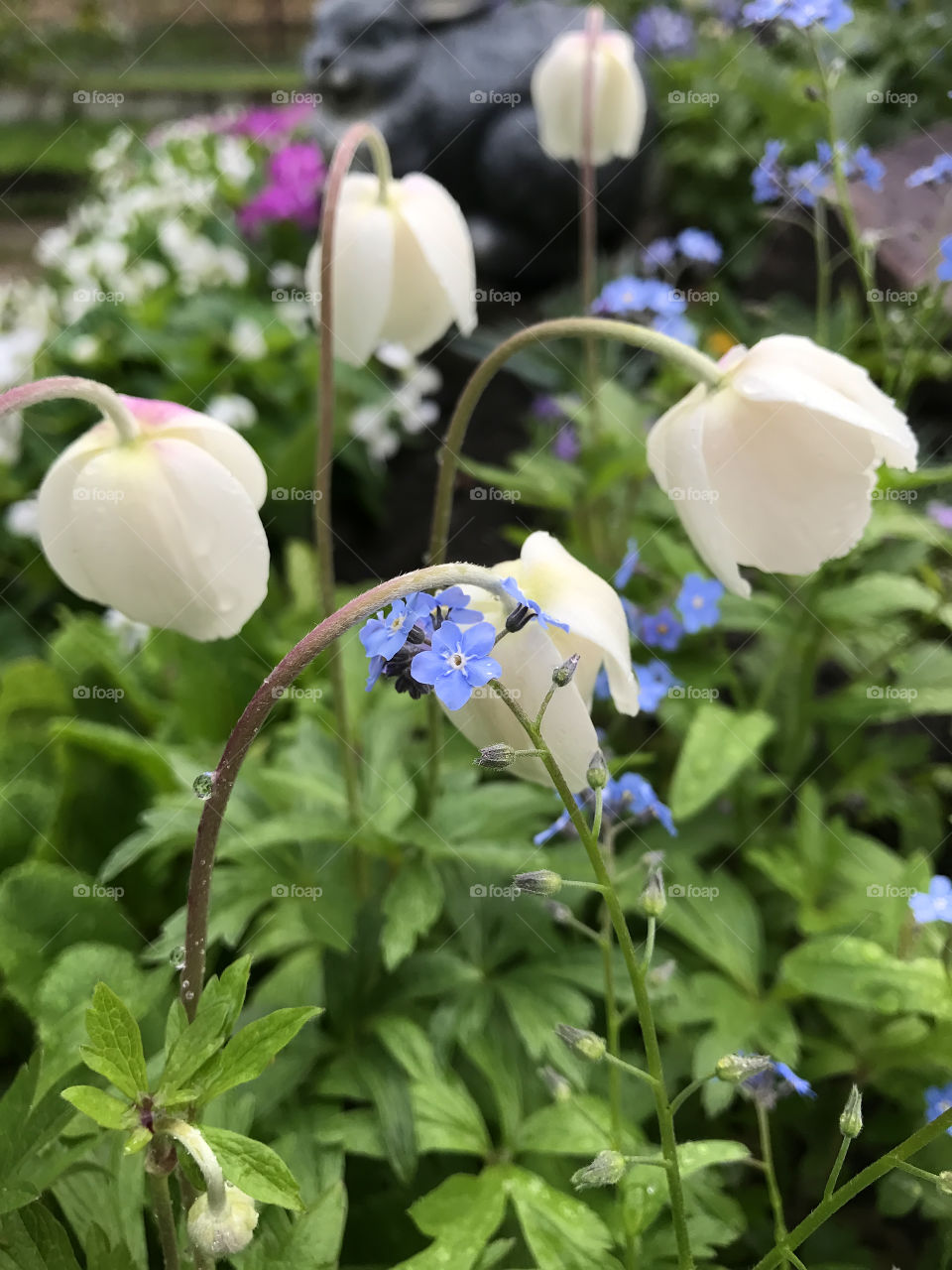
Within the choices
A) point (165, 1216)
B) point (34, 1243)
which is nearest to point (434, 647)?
point (165, 1216)

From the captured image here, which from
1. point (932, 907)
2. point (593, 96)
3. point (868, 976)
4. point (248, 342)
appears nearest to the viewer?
point (932, 907)

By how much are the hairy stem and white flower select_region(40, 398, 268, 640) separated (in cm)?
18

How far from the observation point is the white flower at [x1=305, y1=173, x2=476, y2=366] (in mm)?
1026

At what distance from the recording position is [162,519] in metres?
0.75

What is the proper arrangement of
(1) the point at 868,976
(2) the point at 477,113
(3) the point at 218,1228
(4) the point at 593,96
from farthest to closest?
(2) the point at 477,113, (4) the point at 593,96, (1) the point at 868,976, (3) the point at 218,1228

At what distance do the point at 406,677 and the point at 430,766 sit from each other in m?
0.51

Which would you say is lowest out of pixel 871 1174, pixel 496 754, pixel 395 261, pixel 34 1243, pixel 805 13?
pixel 34 1243

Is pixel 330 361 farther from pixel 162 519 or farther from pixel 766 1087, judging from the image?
pixel 766 1087

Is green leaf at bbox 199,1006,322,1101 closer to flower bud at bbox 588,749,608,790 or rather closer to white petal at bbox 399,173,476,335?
flower bud at bbox 588,749,608,790

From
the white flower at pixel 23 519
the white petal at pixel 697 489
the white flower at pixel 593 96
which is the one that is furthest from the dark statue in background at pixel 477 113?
the white petal at pixel 697 489

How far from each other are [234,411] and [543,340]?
1.45 metres

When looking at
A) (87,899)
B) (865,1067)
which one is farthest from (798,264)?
(87,899)

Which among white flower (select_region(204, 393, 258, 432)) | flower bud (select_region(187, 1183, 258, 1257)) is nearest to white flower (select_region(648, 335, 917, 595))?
flower bud (select_region(187, 1183, 258, 1257))

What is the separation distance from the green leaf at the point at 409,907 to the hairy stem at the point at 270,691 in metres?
0.32
